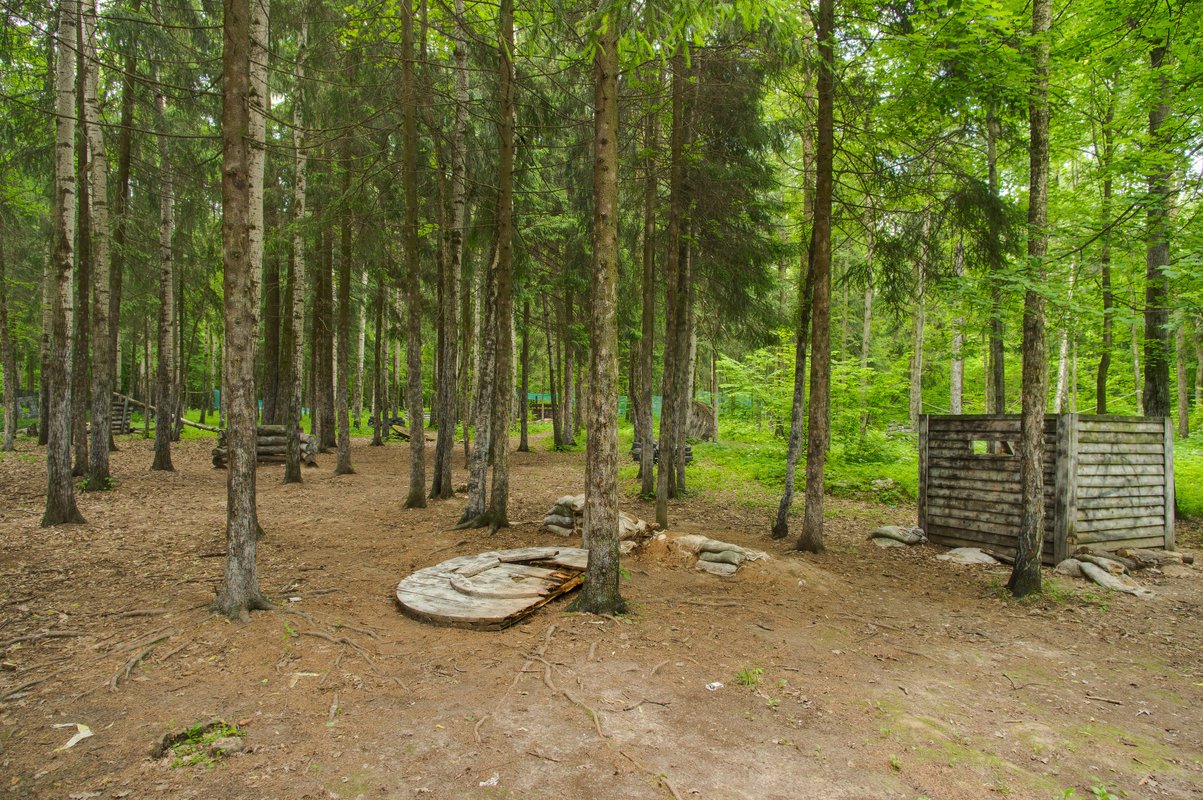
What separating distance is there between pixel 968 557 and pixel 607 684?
6802mm

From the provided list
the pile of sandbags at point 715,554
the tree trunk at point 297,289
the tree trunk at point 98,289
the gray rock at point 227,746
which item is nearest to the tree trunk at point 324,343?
the tree trunk at point 297,289

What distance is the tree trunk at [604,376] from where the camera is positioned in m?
5.64

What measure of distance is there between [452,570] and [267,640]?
2061mm

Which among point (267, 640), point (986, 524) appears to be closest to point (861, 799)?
point (267, 640)

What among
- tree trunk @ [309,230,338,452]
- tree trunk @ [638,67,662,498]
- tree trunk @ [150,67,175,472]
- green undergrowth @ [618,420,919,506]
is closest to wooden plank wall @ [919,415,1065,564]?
green undergrowth @ [618,420,919,506]

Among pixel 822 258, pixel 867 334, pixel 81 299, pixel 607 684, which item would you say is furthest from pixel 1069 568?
pixel 81 299

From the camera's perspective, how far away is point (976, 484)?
916 centimetres

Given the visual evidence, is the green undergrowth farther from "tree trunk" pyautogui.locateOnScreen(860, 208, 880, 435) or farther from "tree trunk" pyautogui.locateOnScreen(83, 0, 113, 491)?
"tree trunk" pyautogui.locateOnScreen(83, 0, 113, 491)

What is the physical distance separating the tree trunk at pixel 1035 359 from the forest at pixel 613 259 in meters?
0.05

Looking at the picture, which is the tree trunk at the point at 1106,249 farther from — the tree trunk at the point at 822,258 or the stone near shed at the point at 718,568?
the stone near shed at the point at 718,568

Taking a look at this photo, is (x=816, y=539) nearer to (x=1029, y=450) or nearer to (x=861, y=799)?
(x=1029, y=450)

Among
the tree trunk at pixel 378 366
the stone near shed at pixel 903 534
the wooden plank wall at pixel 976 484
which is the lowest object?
the stone near shed at pixel 903 534

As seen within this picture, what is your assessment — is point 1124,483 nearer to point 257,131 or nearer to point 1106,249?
point 1106,249

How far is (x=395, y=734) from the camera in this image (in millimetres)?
3615
